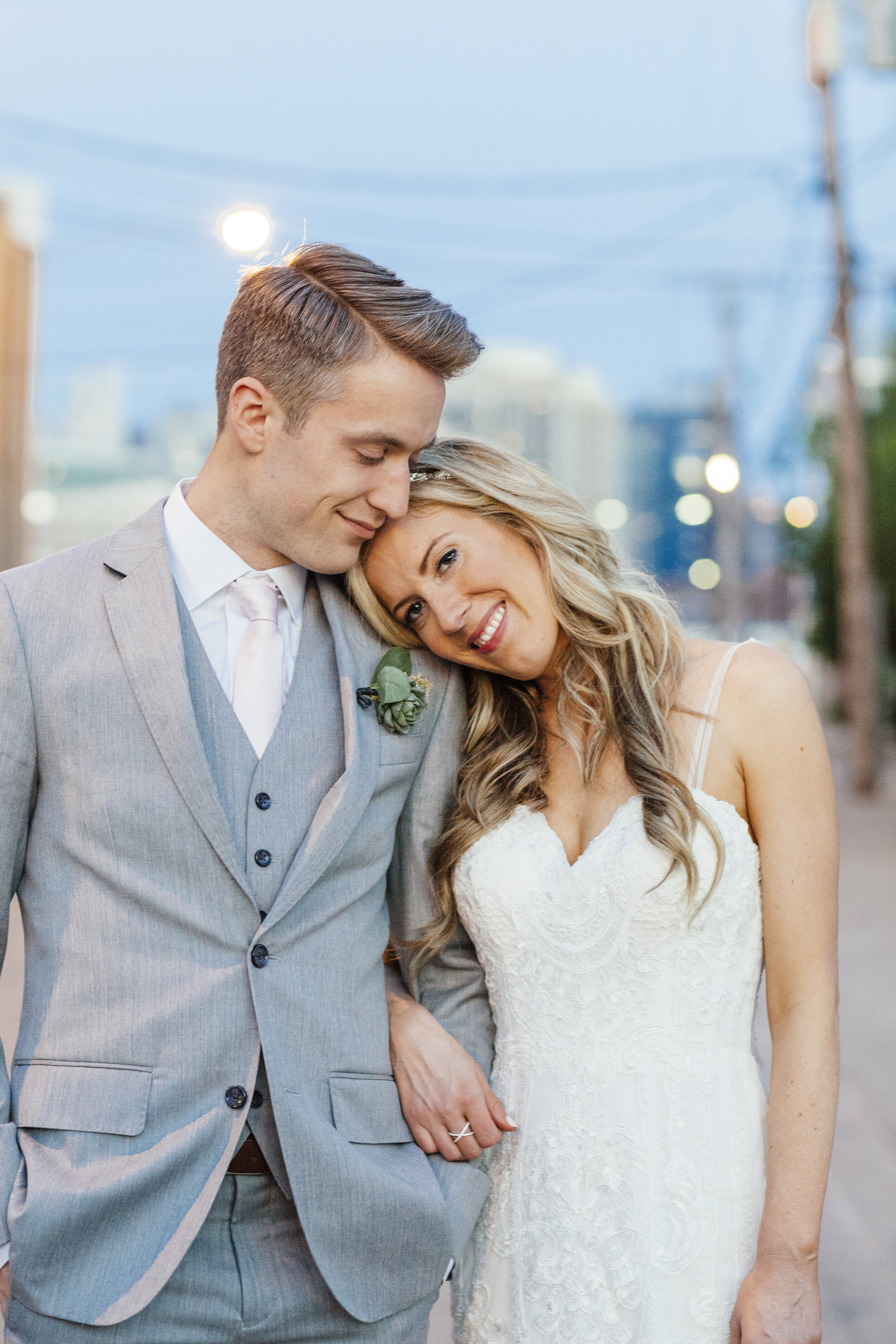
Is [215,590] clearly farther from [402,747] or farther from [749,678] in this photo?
[749,678]

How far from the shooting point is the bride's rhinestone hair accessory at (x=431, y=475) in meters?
2.56

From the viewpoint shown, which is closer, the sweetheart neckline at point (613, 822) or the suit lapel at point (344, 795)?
the suit lapel at point (344, 795)

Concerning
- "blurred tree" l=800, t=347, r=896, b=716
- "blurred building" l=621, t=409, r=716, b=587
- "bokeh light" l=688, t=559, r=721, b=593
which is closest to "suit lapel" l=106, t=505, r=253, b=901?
"blurred tree" l=800, t=347, r=896, b=716

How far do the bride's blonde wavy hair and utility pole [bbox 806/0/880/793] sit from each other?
49.5 ft

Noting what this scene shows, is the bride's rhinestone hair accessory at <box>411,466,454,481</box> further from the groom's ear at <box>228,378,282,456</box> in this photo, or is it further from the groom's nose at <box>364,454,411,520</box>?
the groom's ear at <box>228,378,282,456</box>

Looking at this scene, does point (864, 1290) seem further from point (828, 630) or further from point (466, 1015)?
point (828, 630)

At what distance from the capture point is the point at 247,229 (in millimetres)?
6320

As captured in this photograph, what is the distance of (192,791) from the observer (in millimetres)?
2047

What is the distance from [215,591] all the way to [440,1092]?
39.1 inches

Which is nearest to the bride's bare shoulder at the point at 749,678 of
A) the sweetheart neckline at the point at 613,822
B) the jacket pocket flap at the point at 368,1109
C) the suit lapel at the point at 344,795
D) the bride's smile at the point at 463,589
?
the sweetheart neckline at the point at 613,822

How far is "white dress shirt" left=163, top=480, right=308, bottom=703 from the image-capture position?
2279mm

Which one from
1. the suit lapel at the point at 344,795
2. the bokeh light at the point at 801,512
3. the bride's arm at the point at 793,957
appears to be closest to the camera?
the suit lapel at the point at 344,795

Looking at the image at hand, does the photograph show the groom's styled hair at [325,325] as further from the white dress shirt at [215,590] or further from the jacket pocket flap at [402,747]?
the jacket pocket flap at [402,747]

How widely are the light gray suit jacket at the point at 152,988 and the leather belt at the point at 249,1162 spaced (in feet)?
0.31
